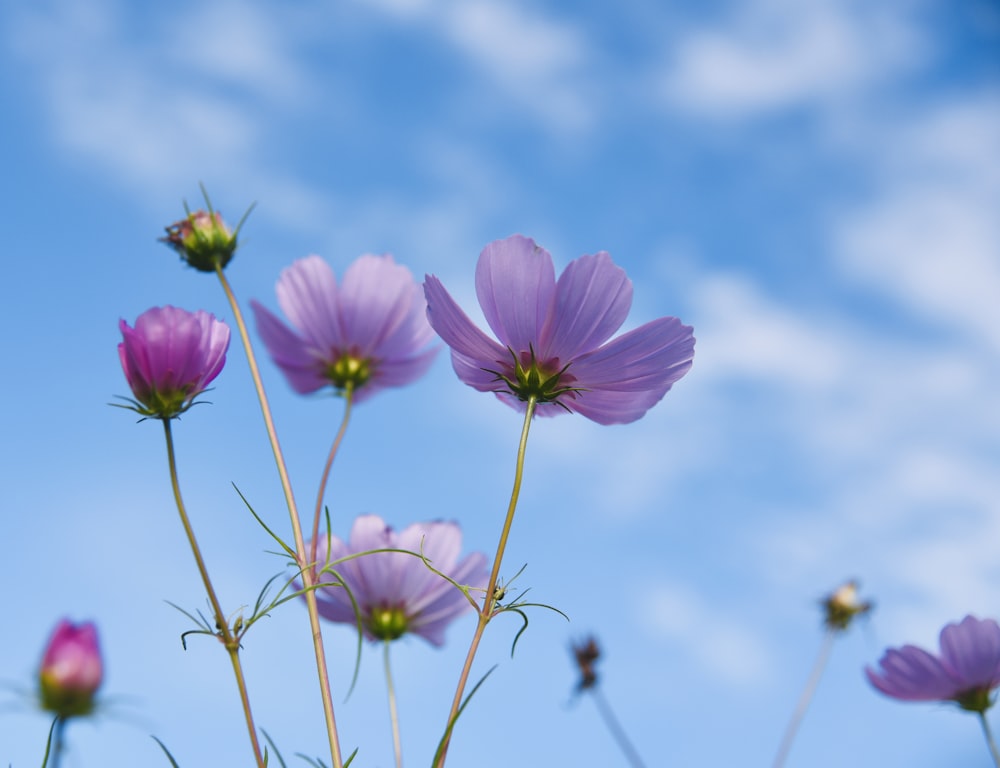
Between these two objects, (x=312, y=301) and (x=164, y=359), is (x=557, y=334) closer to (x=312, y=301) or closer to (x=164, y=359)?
(x=164, y=359)

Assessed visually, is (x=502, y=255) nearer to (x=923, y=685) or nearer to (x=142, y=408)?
(x=142, y=408)

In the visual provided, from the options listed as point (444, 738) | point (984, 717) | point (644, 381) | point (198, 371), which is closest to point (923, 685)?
point (984, 717)

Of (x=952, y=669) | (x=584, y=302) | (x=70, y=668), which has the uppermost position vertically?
(x=584, y=302)

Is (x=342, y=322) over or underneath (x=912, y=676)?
over

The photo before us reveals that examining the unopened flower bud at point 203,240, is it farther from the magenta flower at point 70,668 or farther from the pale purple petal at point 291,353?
the magenta flower at point 70,668

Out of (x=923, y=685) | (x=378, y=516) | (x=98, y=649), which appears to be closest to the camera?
(x=98, y=649)

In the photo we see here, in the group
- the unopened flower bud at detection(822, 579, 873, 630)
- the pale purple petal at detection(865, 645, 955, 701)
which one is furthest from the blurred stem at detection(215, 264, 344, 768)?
the unopened flower bud at detection(822, 579, 873, 630)

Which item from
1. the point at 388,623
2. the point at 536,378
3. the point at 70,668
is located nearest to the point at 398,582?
the point at 388,623
